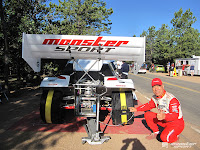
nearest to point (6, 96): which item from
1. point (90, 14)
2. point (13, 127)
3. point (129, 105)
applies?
point (13, 127)

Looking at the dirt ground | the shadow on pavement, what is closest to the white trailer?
the dirt ground

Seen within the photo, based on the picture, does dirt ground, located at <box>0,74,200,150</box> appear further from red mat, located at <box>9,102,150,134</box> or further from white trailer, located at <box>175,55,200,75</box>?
white trailer, located at <box>175,55,200,75</box>

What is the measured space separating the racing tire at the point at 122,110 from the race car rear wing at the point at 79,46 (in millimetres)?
1186

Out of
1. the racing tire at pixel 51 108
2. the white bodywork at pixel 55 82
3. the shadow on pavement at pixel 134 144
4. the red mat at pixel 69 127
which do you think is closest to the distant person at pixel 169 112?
the shadow on pavement at pixel 134 144

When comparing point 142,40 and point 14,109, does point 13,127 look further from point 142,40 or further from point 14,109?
point 142,40

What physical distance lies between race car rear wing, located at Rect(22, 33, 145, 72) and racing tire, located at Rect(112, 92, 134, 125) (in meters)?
1.19

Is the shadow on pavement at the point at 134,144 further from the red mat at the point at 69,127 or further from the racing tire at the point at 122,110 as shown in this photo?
the racing tire at the point at 122,110

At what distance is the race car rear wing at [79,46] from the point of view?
15.5ft

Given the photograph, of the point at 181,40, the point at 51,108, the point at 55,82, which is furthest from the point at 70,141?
the point at 181,40

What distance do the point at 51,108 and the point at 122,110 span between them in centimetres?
193

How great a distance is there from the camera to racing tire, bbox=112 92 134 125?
4.88 m

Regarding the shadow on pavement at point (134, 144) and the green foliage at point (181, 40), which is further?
the green foliage at point (181, 40)

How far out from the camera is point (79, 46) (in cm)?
484

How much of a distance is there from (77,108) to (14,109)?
339 cm
